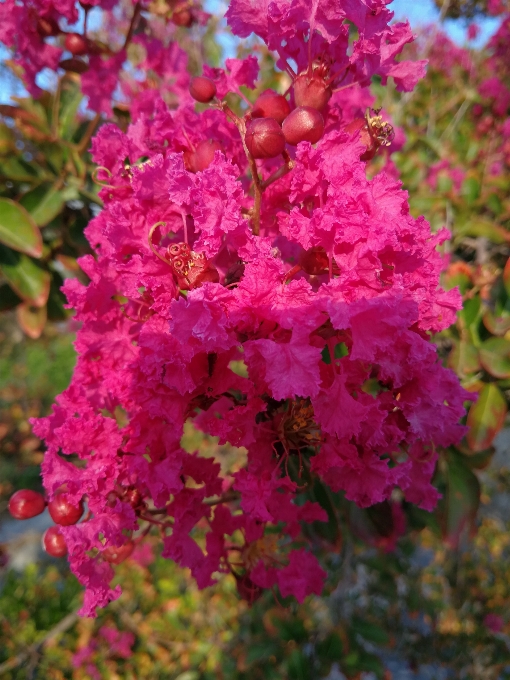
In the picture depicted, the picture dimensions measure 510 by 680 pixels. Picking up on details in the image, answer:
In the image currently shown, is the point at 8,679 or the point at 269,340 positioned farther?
the point at 8,679

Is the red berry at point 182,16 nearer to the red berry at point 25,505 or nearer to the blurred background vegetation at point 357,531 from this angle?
the blurred background vegetation at point 357,531

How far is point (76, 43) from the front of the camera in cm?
142

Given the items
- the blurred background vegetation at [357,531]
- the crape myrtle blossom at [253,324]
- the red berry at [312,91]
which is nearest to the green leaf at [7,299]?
the blurred background vegetation at [357,531]

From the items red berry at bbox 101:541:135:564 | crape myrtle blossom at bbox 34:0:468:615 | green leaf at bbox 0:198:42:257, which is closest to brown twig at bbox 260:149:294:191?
crape myrtle blossom at bbox 34:0:468:615

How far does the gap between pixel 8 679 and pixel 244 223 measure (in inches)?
116

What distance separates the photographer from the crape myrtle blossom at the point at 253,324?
0.74 m

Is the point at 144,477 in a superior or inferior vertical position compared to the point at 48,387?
superior

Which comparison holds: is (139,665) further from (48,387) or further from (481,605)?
(48,387)

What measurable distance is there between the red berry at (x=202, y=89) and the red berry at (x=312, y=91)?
0.20 m

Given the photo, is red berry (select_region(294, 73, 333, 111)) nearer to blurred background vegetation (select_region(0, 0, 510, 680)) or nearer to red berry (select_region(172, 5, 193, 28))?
blurred background vegetation (select_region(0, 0, 510, 680))

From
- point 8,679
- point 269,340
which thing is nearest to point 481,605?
point 8,679

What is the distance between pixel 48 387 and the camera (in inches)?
229

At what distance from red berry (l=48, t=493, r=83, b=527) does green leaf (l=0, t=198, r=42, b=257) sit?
0.80 metres

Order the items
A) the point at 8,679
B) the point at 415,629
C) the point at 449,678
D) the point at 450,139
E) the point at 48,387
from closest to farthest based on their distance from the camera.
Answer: the point at 8,679
the point at 449,678
the point at 415,629
the point at 450,139
the point at 48,387
